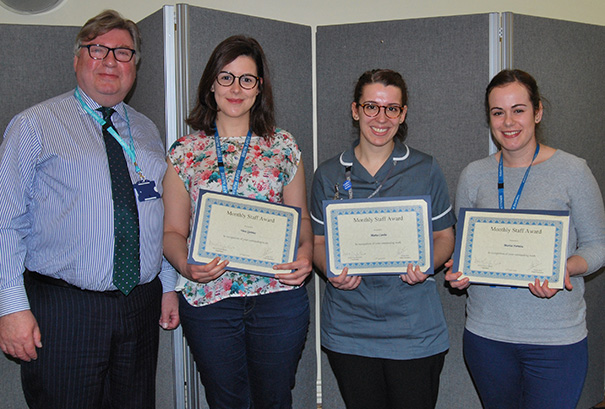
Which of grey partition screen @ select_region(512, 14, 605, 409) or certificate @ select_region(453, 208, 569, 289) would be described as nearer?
certificate @ select_region(453, 208, 569, 289)

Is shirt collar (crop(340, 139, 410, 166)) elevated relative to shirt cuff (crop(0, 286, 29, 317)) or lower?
elevated

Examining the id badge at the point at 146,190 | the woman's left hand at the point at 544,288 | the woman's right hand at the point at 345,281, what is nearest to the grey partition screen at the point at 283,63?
the id badge at the point at 146,190

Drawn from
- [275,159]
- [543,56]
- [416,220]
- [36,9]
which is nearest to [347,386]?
[416,220]

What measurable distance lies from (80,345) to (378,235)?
116 centimetres

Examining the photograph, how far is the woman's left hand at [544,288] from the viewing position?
195 centimetres

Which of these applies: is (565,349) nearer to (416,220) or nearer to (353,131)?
(416,220)

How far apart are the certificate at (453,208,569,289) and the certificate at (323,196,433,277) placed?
0.17m

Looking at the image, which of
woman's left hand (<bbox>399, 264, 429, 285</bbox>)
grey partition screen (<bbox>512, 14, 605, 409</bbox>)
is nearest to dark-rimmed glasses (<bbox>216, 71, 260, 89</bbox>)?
woman's left hand (<bbox>399, 264, 429, 285</bbox>)

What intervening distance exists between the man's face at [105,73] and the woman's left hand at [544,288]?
5.85 ft

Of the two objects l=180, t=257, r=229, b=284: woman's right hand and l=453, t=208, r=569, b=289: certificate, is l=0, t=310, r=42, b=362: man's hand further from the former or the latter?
l=453, t=208, r=569, b=289: certificate

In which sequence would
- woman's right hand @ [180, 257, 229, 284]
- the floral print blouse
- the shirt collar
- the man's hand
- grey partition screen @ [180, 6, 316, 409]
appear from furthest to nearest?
grey partition screen @ [180, 6, 316, 409], the shirt collar, the floral print blouse, woman's right hand @ [180, 257, 229, 284], the man's hand

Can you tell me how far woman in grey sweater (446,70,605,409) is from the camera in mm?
1965

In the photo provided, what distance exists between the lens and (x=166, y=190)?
7.02 ft

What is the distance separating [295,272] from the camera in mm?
2031
